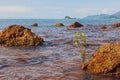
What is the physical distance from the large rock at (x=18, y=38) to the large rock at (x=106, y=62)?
11.6 metres

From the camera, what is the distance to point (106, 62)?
14.4 metres

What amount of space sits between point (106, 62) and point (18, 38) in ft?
44.6

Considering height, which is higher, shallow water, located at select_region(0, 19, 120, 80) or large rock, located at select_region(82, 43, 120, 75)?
large rock, located at select_region(82, 43, 120, 75)

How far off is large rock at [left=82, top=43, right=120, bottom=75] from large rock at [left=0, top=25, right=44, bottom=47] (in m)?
11.6

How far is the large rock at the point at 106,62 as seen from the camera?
46.5 ft

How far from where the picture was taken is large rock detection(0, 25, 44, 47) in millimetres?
26266

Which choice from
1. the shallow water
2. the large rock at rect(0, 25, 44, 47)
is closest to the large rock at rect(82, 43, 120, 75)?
the shallow water

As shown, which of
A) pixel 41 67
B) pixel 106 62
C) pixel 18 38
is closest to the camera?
pixel 106 62

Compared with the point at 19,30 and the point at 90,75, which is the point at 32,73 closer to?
the point at 90,75

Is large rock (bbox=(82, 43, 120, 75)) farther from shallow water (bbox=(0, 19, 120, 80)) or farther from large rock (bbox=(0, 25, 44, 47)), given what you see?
large rock (bbox=(0, 25, 44, 47))

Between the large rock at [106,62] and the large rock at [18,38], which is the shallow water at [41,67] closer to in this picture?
the large rock at [106,62]

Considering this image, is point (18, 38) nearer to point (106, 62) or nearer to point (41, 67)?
point (41, 67)

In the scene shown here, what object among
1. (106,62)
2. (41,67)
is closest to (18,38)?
(41,67)

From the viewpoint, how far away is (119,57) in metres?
14.3
